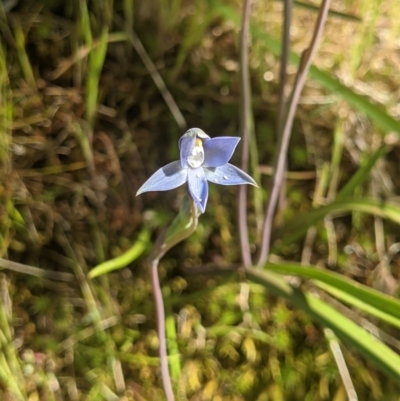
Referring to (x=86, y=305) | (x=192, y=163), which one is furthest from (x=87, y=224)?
(x=192, y=163)

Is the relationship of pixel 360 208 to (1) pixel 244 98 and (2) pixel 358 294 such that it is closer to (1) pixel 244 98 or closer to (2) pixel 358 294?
(2) pixel 358 294

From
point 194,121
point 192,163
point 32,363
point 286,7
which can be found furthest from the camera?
point 194,121

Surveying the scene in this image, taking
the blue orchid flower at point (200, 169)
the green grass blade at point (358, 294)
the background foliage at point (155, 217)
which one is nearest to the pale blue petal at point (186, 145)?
the blue orchid flower at point (200, 169)

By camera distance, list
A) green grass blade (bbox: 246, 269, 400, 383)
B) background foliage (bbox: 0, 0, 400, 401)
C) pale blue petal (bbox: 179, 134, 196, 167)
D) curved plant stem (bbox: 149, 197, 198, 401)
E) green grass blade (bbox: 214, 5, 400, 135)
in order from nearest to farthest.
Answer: pale blue petal (bbox: 179, 134, 196, 167), curved plant stem (bbox: 149, 197, 198, 401), green grass blade (bbox: 246, 269, 400, 383), green grass blade (bbox: 214, 5, 400, 135), background foliage (bbox: 0, 0, 400, 401)

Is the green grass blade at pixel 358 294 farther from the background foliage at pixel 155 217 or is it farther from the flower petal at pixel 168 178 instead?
the flower petal at pixel 168 178

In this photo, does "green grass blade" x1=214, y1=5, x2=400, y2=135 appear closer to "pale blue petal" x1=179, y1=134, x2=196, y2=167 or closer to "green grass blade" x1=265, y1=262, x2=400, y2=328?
"green grass blade" x1=265, y1=262, x2=400, y2=328

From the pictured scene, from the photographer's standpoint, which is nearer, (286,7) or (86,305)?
(286,7)

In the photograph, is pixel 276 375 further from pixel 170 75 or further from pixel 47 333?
pixel 170 75

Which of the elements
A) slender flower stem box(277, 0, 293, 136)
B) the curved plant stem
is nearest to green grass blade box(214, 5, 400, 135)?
slender flower stem box(277, 0, 293, 136)
